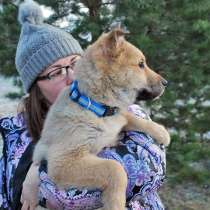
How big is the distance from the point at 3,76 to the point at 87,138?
376 centimetres

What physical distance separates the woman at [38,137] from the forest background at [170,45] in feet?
7.31

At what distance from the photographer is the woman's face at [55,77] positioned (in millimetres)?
2807

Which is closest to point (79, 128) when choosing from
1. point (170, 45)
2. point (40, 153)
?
point (40, 153)

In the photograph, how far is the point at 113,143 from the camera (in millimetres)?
2420

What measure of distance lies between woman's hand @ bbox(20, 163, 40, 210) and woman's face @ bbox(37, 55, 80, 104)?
0.46m

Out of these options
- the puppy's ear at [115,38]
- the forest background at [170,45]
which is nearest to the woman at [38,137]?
the puppy's ear at [115,38]

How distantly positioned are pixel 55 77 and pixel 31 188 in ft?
2.06

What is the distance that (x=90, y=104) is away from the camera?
2389 millimetres

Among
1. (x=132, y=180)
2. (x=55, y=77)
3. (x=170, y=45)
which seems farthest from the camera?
(x=170, y=45)

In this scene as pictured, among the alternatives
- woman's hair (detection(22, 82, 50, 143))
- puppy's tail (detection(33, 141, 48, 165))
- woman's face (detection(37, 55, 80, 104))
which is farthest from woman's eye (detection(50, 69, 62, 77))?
puppy's tail (detection(33, 141, 48, 165))

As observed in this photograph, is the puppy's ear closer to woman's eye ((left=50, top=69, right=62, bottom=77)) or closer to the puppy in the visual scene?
the puppy

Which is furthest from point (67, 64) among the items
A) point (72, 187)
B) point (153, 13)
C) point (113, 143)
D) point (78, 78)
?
point (153, 13)

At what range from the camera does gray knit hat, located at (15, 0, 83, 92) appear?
289cm

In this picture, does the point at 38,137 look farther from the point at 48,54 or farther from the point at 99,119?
the point at 99,119
